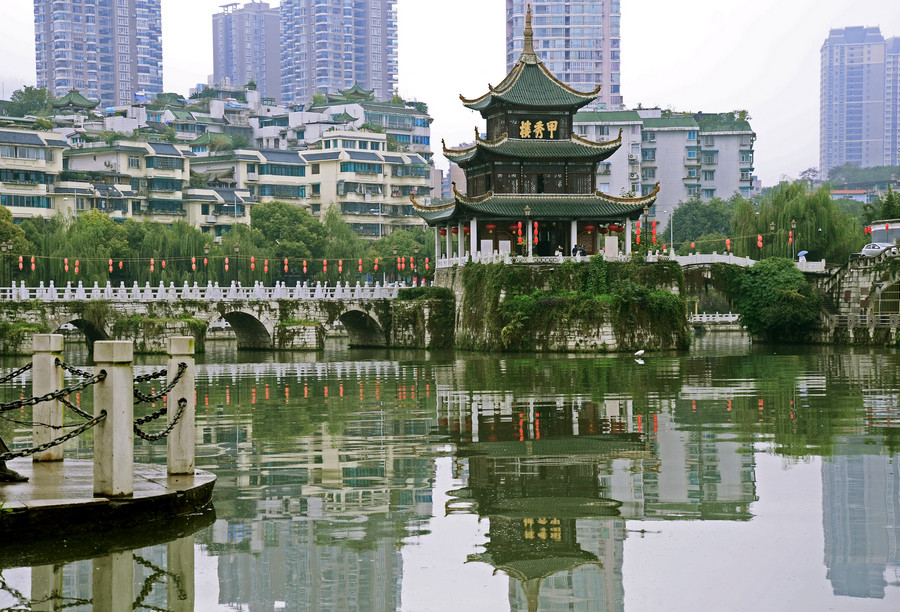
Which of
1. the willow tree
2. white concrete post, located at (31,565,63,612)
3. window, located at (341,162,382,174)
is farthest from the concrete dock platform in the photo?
window, located at (341,162,382,174)

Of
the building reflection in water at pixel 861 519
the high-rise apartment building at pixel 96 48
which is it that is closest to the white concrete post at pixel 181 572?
the building reflection in water at pixel 861 519

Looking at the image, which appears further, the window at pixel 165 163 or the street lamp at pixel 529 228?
the window at pixel 165 163

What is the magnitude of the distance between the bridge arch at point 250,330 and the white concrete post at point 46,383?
3826 centimetres

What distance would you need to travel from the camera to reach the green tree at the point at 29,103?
11238 centimetres

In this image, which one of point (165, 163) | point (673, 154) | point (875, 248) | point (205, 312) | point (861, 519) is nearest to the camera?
point (861, 519)

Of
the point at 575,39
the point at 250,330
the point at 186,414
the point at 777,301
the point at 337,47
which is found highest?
the point at 337,47

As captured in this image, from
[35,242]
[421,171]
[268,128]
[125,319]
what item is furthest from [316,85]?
[125,319]

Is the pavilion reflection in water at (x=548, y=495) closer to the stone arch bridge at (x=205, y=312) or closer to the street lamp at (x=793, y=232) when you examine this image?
the stone arch bridge at (x=205, y=312)

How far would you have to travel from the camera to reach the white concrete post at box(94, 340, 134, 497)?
10.5 meters

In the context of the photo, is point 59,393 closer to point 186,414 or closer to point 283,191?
point 186,414

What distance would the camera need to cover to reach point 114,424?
10.5 metres

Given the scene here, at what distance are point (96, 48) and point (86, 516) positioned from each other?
167m

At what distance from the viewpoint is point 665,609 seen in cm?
845

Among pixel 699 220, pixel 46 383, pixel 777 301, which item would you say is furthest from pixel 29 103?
pixel 46 383
